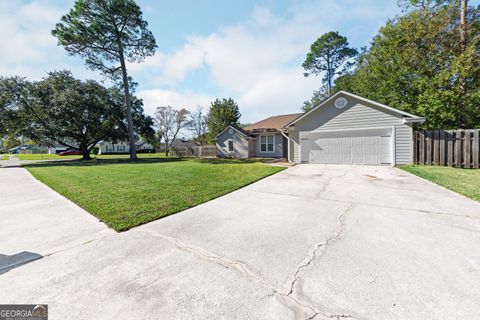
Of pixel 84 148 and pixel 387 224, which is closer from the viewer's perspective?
pixel 387 224

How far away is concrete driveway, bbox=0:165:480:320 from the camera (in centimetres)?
171

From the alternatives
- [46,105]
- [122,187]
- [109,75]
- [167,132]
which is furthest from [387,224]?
[167,132]

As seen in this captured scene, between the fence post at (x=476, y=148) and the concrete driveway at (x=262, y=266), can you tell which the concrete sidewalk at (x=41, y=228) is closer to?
the concrete driveway at (x=262, y=266)

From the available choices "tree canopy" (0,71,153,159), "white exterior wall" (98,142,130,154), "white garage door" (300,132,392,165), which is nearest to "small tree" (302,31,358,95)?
"white garage door" (300,132,392,165)

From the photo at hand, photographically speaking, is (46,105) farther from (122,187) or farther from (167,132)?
(122,187)

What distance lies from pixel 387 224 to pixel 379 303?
2220mm

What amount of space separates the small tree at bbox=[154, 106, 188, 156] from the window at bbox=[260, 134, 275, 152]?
1949 cm

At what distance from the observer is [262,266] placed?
7.62 ft

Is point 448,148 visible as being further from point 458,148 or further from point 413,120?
point 413,120

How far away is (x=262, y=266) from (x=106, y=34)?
80.5ft

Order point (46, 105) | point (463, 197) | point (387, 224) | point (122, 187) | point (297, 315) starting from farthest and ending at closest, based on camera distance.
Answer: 1. point (46, 105)
2. point (122, 187)
3. point (463, 197)
4. point (387, 224)
5. point (297, 315)

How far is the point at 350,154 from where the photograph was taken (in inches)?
489

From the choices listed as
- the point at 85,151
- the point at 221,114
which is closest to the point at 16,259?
the point at 85,151

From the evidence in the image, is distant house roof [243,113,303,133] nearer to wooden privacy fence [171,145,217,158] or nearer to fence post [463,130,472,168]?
wooden privacy fence [171,145,217,158]
